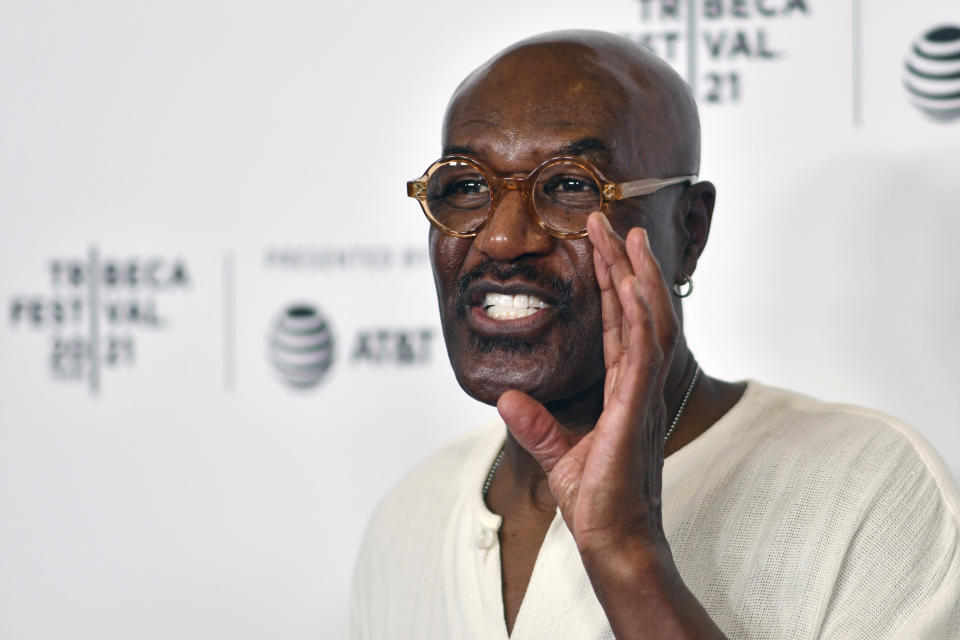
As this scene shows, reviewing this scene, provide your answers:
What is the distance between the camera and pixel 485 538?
4.14ft

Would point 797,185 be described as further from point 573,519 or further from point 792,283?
point 573,519

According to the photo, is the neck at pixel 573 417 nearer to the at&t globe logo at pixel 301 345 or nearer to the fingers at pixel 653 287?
the fingers at pixel 653 287

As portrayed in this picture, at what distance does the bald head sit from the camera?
1.16 m

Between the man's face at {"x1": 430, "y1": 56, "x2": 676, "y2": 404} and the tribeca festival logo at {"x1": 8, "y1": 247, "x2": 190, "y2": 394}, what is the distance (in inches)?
38.3

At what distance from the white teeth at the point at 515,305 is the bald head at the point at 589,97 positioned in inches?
6.5

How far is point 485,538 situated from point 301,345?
0.77 meters

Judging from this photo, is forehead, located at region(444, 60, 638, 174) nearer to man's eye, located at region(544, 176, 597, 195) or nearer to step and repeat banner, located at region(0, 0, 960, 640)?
man's eye, located at region(544, 176, 597, 195)

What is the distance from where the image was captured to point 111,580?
199cm

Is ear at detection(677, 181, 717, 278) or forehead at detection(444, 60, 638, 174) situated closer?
forehead at detection(444, 60, 638, 174)

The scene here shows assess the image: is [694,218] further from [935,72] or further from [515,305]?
[935,72]

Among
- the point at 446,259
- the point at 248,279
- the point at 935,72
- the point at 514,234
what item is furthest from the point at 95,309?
the point at 935,72

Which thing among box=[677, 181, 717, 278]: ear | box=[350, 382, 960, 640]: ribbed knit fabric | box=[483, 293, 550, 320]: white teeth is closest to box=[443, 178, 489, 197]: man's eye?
box=[483, 293, 550, 320]: white teeth

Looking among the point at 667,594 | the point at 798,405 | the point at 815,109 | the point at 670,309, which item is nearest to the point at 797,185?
the point at 815,109

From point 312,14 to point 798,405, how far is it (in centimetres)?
112
